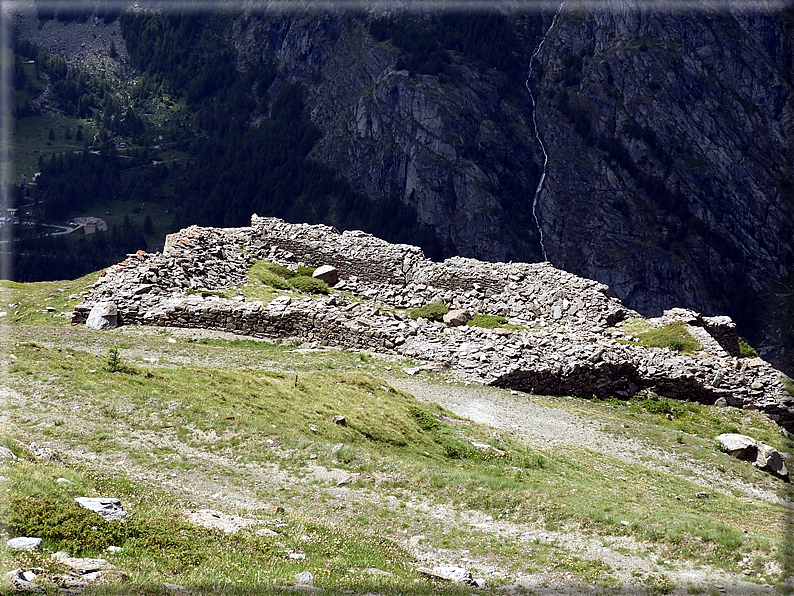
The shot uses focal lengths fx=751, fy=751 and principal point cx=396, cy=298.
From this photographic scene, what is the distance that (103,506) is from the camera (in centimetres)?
1570

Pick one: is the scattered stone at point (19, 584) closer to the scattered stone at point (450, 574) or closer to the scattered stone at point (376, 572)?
the scattered stone at point (376, 572)

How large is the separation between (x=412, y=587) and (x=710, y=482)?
18.0 metres

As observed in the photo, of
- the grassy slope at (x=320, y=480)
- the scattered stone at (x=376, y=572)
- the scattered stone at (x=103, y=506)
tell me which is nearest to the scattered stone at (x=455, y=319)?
the grassy slope at (x=320, y=480)

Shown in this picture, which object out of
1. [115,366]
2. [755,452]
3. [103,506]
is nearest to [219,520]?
[103,506]

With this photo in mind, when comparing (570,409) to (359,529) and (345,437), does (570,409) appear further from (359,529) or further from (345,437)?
(359,529)

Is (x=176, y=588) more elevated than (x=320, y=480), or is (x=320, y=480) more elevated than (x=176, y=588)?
(x=176, y=588)

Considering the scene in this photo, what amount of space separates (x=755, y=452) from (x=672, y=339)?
1412 centimetres

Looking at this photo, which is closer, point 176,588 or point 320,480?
point 176,588

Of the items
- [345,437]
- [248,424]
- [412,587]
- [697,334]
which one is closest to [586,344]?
[697,334]

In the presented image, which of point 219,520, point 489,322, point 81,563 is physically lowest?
point 489,322

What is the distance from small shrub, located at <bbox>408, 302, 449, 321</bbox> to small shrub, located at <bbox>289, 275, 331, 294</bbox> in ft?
23.7

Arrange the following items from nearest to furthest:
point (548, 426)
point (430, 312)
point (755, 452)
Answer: point (755, 452)
point (548, 426)
point (430, 312)

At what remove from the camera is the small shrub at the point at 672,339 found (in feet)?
145

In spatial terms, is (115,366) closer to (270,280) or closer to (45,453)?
(45,453)
